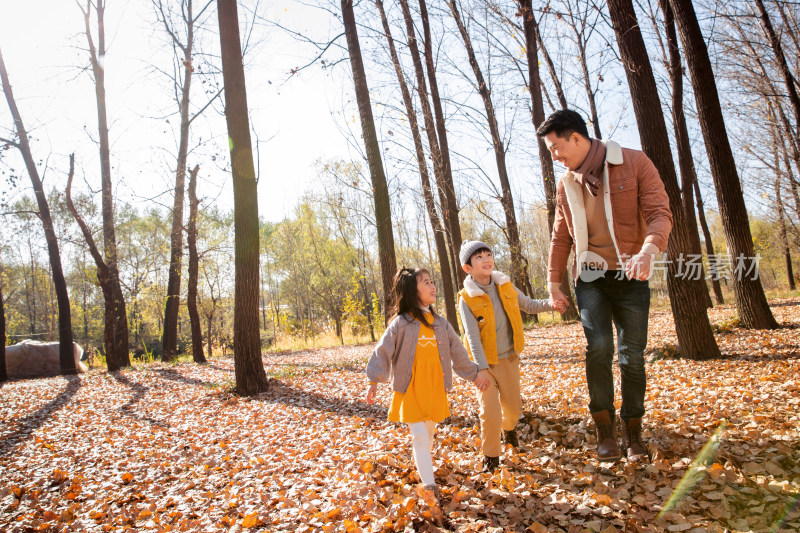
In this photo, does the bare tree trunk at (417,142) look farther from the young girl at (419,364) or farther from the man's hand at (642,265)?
the man's hand at (642,265)

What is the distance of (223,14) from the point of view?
24.8 feet

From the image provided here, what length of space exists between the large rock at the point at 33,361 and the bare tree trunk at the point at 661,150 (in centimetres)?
1541

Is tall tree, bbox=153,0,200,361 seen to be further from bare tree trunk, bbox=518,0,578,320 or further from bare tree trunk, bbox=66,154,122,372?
bare tree trunk, bbox=518,0,578,320

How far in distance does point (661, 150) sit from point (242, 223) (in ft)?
20.4

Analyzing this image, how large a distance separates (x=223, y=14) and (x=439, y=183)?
6251 mm

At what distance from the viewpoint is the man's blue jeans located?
9.30 feet

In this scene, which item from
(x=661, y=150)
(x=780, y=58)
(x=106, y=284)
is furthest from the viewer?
(x=106, y=284)

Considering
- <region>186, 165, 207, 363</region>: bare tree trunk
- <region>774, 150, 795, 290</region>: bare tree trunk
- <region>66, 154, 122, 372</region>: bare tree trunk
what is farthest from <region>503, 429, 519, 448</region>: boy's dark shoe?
<region>774, 150, 795, 290</region>: bare tree trunk

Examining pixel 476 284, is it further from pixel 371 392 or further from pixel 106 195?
pixel 106 195

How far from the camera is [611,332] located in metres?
2.89

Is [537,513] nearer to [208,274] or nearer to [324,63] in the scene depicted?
[324,63]

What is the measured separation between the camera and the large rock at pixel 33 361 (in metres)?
13.4

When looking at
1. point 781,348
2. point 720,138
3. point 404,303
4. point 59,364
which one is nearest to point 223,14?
point 404,303

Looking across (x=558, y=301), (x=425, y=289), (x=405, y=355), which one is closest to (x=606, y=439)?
(x=558, y=301)
